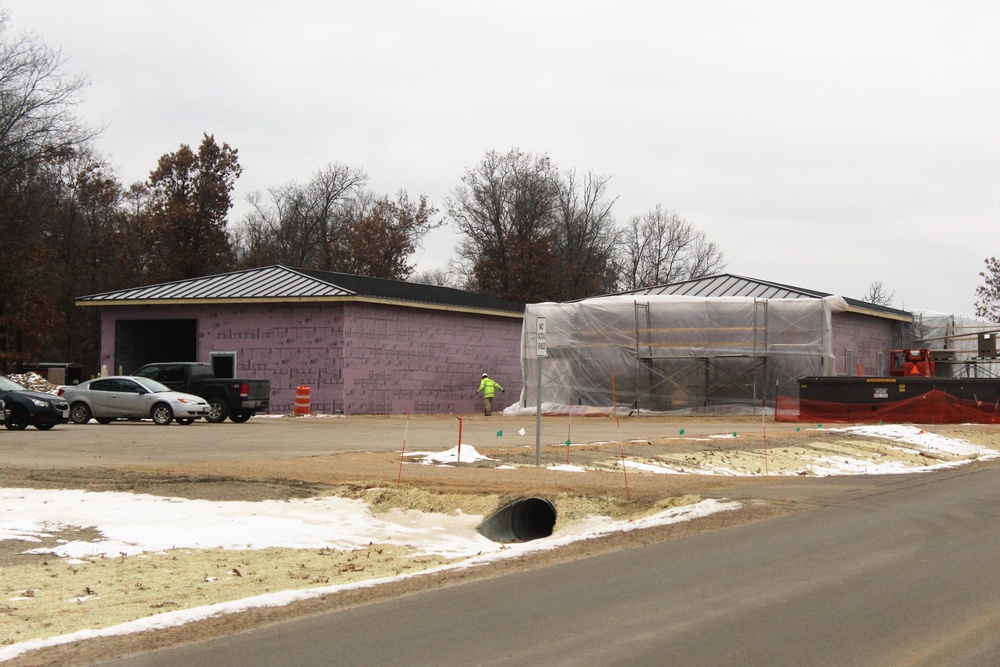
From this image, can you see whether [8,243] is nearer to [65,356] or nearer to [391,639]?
[65,356]

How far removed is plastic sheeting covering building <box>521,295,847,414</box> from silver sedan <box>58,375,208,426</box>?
45.8 feet

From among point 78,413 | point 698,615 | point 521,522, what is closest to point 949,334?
point 78,413

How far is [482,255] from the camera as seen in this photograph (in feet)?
245

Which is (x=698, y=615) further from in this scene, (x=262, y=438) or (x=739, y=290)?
(x=739, y=290)

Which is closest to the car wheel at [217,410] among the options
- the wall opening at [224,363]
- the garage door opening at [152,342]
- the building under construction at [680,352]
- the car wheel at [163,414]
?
the car wheel at [163,414]

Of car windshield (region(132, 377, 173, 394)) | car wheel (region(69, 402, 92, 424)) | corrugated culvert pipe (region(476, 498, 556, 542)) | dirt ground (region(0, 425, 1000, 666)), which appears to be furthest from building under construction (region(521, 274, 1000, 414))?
corrugated culvert pipe (region(476, 498, 556, 542))

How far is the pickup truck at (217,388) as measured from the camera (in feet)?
113

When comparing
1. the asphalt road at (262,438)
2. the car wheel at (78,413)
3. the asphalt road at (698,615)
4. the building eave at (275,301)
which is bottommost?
the asphalt road at (698,615)

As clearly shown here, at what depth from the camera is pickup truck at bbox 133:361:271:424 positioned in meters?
34.3

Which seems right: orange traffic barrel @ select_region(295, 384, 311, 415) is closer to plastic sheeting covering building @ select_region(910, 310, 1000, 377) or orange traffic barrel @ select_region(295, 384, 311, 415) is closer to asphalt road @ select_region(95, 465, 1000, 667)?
asphalt road @ select_region(95, 465, 1000, 667)

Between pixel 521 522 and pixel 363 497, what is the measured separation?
2.19m

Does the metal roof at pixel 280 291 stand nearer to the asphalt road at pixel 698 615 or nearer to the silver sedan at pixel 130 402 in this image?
the silver sedan at pixel 130 402

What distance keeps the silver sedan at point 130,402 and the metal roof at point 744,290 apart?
24.6 meters

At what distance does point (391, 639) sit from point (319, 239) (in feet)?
248
